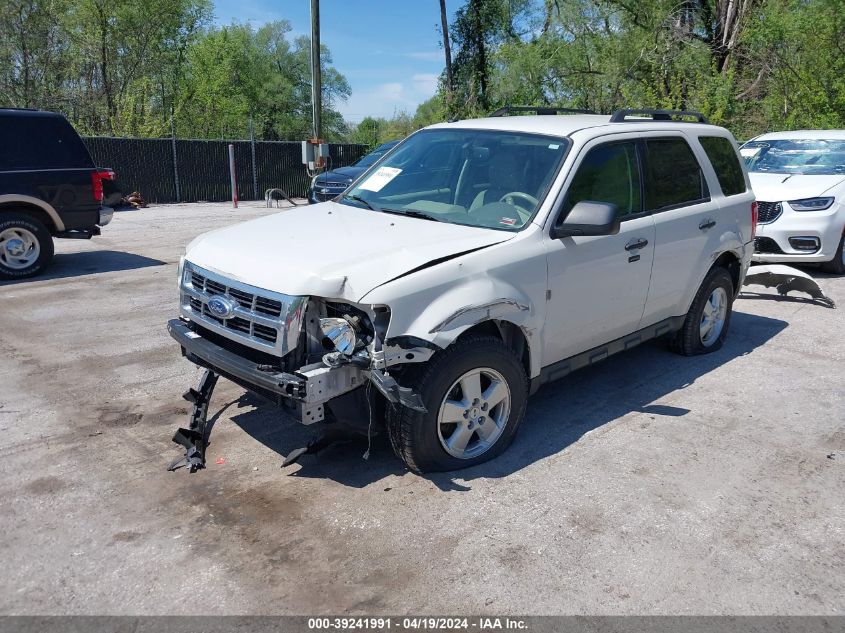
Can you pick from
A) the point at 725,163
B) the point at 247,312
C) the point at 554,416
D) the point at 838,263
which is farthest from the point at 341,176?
the point at 247,312

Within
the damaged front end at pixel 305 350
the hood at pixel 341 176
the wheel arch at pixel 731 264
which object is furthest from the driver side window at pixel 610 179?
the hood at pixel 341 176

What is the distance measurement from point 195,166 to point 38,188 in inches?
478

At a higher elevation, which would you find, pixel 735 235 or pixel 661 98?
pixel 661 98

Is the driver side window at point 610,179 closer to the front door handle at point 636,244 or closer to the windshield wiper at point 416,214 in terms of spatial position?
the front door handle at point 636,244

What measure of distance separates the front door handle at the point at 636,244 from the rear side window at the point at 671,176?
31 centimetres

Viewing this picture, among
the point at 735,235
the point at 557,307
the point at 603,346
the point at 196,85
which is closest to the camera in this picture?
the point at 557,307

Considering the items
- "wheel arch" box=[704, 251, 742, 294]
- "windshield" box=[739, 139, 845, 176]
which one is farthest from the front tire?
"windshield" box=[739, 139, 845, 176]

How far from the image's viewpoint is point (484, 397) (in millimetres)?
4207

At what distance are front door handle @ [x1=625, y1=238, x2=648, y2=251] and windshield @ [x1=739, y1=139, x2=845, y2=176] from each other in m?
6.61

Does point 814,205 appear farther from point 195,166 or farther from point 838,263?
point 195,166

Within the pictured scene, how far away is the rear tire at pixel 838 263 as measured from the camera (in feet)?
32.3

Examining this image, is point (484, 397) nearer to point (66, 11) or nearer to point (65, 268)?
point (65, 268)

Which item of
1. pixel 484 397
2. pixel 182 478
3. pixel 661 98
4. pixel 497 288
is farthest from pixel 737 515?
pixel 661 98

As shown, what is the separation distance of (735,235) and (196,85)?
38.7m
